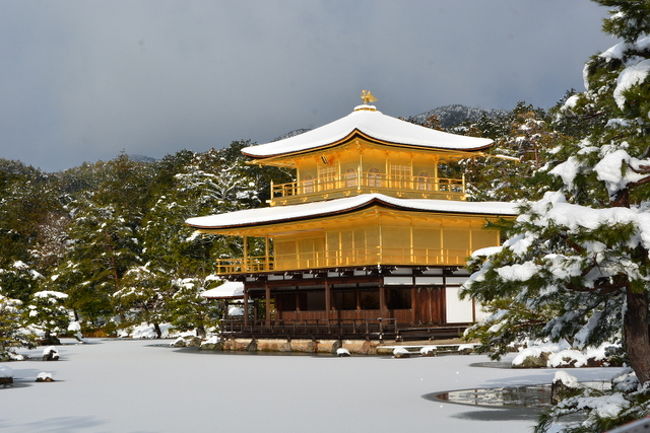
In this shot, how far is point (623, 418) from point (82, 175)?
408 ft

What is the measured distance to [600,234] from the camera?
27.0 ft

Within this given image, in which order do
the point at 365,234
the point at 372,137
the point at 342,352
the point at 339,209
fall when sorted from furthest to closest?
the point at 372,137
the point at 365,234
the point at 339,209
the point at 342,352

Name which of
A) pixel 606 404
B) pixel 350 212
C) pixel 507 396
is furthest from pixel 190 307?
pixel 606 404

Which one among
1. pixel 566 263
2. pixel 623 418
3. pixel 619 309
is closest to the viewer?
pixel 623 418

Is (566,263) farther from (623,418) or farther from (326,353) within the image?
(326,353)

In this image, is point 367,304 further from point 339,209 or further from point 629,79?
point 629,79

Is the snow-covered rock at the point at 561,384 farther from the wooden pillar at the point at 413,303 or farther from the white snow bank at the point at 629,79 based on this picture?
the wooden pillar at the point at 413,303

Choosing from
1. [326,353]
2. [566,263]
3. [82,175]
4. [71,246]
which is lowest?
[326,353]

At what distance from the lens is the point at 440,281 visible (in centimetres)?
3647

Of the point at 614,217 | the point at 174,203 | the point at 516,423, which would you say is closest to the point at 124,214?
the point at 174,203

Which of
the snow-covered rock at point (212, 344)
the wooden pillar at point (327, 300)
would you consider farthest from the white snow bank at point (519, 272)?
the snow-covered rock at point (212, 344)

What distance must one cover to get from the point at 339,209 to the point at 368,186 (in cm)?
394

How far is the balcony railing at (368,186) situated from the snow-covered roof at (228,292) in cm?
441

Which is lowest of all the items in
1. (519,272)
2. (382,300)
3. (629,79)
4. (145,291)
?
(382,300)
